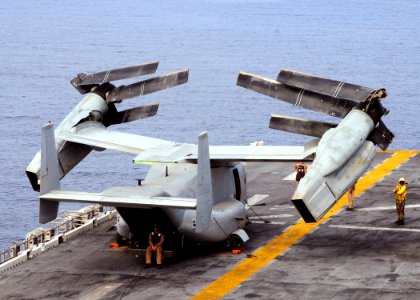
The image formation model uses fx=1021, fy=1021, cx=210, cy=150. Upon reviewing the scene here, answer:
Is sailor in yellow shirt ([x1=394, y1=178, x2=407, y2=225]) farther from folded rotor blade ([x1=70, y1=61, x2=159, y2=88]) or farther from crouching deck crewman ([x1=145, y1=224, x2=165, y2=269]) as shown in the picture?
folded rotor blade ([x1=70, y1=61, x2=159, y2=88])

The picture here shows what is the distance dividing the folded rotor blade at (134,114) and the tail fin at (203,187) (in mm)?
10320

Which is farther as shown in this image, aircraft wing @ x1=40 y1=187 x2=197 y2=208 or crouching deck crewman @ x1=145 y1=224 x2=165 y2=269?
crouching deck crewman @ x1=145 y1=224 x2=165 y2=269

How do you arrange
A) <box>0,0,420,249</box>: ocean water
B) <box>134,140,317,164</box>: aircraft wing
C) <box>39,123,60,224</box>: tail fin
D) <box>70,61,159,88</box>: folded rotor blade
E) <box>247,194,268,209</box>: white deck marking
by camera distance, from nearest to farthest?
<box>39,123,60,224</box>: tail fin, <box>134,140,317,164</box>: aircraft wing, <box>70,61,159,88</box>: folded rotor blade, <box>247,194,268,209</box>: white deck marking, <box>0,0,420,249</box>: ocean water

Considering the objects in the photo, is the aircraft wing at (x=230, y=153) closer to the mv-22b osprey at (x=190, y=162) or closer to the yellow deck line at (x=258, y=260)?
the mv-22b osprey at (x=190, y=162)

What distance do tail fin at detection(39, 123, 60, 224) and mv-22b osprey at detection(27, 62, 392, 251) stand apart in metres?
0.03

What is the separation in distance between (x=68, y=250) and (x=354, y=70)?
115833 mm

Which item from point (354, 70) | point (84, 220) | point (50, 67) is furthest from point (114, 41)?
point (84, 220)

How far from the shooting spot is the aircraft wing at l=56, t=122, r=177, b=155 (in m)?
42.3

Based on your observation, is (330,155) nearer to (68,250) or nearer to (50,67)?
(68,250)

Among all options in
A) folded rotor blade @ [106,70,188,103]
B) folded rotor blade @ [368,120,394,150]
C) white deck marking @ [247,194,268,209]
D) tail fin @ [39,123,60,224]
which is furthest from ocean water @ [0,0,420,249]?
folded rotor blade @ [368,120,394,150]

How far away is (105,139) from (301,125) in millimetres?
8482

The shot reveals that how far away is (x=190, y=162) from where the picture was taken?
4088cm

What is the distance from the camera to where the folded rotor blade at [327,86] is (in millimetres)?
38938

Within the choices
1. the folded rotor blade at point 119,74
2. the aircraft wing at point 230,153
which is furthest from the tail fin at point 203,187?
the folded rotor blade at point 119,74
